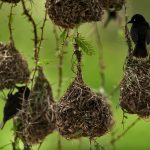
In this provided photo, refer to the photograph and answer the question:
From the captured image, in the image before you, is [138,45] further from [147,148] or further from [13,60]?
[147,148]

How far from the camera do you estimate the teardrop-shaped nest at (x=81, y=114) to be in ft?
17.9

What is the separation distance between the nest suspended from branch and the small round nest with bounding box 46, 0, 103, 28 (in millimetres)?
223

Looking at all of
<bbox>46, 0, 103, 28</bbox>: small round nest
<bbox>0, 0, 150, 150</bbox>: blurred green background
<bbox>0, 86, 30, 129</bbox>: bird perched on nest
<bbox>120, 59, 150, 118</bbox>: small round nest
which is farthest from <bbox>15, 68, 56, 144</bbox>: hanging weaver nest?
<bbox>0, 0, 150, 150</bbox>: blurred green background

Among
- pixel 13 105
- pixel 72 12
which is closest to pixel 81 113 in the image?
pixel 72 12

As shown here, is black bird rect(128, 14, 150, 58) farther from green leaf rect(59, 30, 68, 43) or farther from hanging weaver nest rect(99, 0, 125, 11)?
green leaf rect(59, 30, 68, 43)

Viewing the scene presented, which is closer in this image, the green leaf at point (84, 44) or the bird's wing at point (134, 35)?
the green leaf at point (84, 44)

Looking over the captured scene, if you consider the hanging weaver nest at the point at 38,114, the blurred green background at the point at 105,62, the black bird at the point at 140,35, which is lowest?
the blurred green background at the point at 105,62

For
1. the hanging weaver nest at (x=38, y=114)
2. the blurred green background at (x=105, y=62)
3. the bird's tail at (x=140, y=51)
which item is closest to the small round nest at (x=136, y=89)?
the bird's tail at (x=140, y=51)

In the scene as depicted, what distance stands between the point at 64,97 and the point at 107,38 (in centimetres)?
1328

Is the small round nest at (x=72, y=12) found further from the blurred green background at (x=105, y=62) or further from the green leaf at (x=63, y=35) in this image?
the blurred green background at (x=105, y=62)

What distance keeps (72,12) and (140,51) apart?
0.67 metres

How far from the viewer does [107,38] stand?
18.8 metres

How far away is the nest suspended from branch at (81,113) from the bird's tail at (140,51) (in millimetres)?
422

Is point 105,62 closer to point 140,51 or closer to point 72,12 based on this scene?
point 140,51
